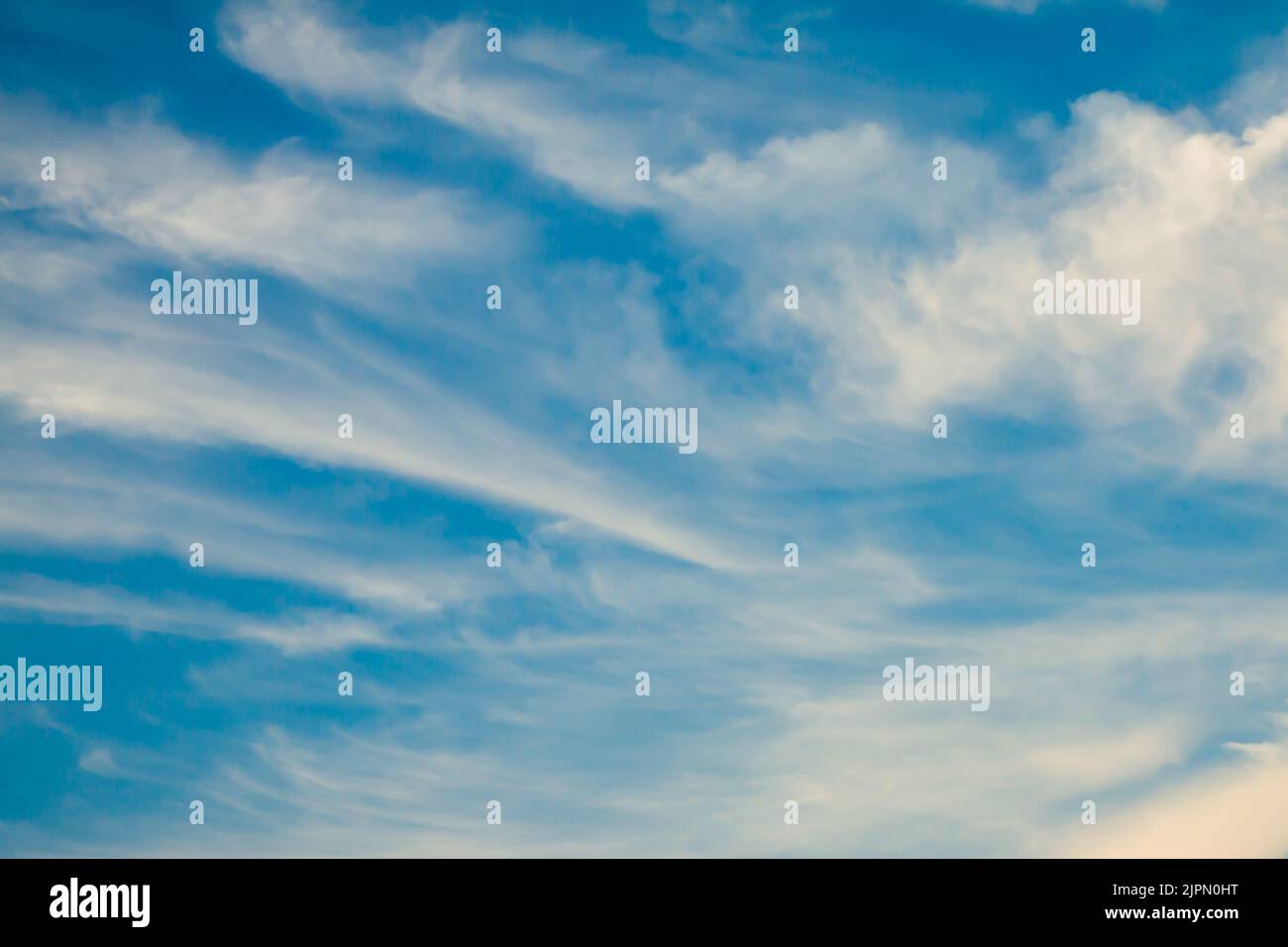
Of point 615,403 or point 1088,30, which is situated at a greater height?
point 1088,30
